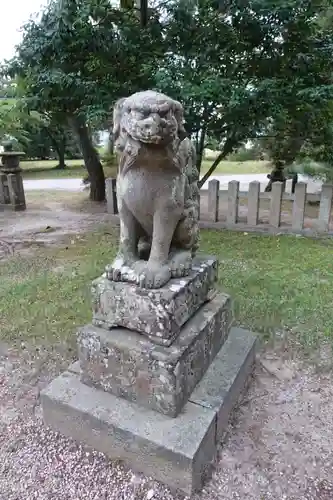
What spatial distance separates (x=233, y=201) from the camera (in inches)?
220

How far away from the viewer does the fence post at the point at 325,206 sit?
5184mm

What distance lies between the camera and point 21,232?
5.76 metres

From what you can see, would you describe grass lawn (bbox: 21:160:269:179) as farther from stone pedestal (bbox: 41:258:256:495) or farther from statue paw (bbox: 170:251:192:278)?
stone pedestal (bbox: 41:258:256:495)

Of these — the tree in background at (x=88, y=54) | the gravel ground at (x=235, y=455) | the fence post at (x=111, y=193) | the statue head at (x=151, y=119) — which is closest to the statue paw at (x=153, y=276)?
the statue head at (x=151, y=119)

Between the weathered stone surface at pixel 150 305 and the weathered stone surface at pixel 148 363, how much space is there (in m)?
0.05

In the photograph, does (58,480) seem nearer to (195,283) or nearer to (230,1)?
(195,283)

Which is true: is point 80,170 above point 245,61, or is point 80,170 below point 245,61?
below

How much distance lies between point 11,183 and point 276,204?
5.03 metres

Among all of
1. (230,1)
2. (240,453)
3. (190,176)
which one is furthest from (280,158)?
(240,453)

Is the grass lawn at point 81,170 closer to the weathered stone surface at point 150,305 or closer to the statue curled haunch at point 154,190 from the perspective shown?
the statue curled haunch at point 154,190

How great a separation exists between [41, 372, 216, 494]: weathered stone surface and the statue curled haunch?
Result: 0.61m

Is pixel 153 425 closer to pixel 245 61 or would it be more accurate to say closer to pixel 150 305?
pixel 150 305

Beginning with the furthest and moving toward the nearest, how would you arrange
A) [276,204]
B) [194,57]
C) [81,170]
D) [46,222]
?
1. [81,170]
2. [46,222]
3. [276,204]
4. [194,57]

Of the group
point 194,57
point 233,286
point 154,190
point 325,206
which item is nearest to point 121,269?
point 154,190
